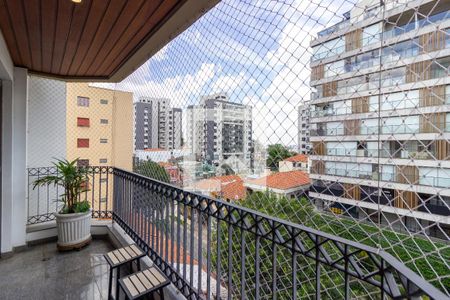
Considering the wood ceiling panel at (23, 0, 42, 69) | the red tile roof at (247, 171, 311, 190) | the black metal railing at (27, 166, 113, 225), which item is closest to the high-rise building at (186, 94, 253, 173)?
the red tile roof at (247, 171, 311, 190)

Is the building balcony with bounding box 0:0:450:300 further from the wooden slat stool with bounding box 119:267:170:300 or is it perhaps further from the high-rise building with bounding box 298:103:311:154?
the wooden slat stool with bounding box 119:267:170:300

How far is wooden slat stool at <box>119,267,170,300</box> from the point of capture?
4.91ft

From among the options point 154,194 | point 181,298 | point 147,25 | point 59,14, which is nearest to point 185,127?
point 154,194

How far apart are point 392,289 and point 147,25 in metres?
2.31

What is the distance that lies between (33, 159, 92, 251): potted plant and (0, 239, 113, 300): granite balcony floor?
14cm

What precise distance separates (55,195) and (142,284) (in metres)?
3.16

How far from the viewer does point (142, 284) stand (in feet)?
5.24

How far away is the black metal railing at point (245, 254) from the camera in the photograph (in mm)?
779

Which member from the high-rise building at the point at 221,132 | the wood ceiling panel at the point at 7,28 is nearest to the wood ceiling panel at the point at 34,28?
the wood ceiling panel at the point at 7,28

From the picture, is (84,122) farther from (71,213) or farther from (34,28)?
(34,28)

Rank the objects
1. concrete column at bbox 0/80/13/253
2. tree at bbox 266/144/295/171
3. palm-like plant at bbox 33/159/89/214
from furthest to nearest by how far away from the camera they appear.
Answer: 1. palm-like plant at bbox 33/159/89/214
2. concrete column at bbox 0/80/13/253
3. tree at bbox 266/144/295/171

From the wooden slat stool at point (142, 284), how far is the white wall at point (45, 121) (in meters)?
3.03

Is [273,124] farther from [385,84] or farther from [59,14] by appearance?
[59,14]

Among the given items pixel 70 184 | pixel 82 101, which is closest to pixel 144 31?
pixel 70 184
